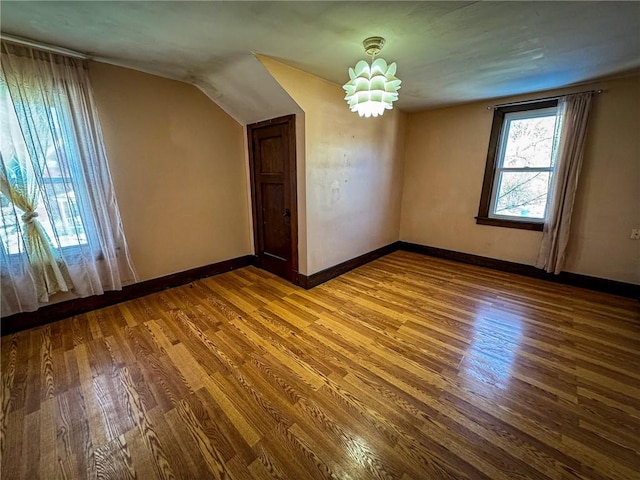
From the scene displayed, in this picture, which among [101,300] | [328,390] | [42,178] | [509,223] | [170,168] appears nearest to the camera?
[328,390]

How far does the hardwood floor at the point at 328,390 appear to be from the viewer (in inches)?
49.8

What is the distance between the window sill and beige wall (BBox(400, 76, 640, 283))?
71 mm

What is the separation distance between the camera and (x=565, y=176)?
2.96 meters

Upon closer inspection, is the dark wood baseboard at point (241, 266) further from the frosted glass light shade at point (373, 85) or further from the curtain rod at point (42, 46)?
the curtain rod at point (42, 46)

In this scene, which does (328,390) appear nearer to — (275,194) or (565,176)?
→ (275,194)

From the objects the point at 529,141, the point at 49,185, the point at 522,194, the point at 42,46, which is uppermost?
the point at 42,46

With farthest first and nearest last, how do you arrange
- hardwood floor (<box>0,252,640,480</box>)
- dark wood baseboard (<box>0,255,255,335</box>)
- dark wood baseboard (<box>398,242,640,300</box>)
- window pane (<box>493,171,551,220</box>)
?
window pane (<box>493,171,551,220</box>) < dark wood baseboard (<box>398,242,640,300</box>) < dark wood baseboard (<box>0,255,255,335</box>) < hardwood floor (<box>0,252,640,480</box>)

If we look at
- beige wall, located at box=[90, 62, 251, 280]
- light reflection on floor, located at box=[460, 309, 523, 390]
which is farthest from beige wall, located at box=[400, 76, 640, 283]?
beige wall, located at box=[90, 62, 251, 280]

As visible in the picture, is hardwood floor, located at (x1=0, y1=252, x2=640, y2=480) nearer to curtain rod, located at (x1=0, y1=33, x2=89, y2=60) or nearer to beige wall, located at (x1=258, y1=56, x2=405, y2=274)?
beige wall, located at (x1=258, y1=56, x2=405, y2=274)

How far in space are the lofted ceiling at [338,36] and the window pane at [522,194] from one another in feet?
3.55

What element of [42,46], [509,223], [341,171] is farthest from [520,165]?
[42,46]

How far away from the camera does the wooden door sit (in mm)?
2953

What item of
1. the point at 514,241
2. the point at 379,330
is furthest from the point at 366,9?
the point at 514,241

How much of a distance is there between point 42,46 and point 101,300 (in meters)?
2.21
